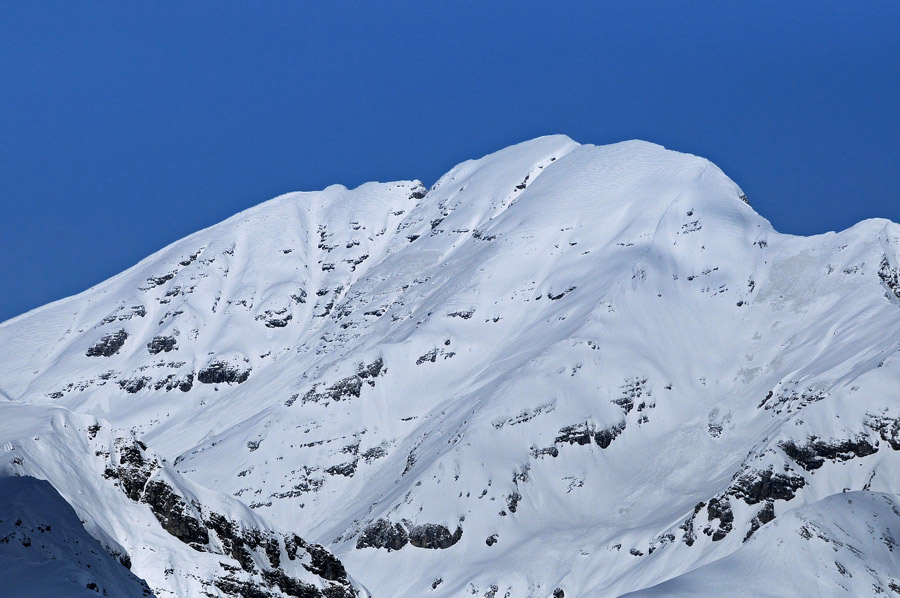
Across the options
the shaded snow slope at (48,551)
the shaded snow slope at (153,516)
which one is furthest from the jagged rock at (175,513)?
the shaded snow slope at (48,551)

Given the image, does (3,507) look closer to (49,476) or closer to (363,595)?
(49,476)

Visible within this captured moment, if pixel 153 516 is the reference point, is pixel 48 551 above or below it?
below

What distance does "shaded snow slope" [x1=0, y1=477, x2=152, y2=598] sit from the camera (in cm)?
9275

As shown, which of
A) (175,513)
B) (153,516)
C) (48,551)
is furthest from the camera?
(175,513)

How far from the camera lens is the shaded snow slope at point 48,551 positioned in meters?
92.8

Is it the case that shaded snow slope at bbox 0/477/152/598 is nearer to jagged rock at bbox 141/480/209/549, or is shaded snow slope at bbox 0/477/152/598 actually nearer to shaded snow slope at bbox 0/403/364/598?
shaded snow slope at bbox 0/403/364/598

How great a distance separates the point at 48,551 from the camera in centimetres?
10769

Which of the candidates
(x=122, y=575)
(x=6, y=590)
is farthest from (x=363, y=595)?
(x=6, y=590)

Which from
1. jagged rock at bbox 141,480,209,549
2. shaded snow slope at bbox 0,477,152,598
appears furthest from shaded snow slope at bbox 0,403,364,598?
shaded snow slope at bbox 0,477,152,598

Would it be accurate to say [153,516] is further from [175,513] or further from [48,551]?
[48,551]

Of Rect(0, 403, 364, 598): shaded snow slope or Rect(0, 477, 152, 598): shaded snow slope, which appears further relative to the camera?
Rect(0, 403, 364, 598): shaded snow slope

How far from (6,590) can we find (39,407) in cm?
6283

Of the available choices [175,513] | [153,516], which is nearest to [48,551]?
[153,516]

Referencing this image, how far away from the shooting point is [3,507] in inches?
4311
